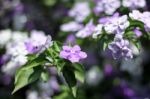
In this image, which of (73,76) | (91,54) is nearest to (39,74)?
(73,76)

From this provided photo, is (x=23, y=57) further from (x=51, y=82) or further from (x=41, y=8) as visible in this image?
(x=41, y=8)

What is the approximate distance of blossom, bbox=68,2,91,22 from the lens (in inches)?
127

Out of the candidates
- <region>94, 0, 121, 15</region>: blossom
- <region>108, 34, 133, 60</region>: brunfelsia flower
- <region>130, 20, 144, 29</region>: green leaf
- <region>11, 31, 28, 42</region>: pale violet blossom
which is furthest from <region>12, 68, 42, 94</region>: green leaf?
<region>11, 31, 28, 42</region>: pale violet blossom

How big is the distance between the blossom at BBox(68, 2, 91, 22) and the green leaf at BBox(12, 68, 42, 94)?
2.94ft

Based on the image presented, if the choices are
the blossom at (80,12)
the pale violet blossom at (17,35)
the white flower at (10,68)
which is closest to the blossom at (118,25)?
the blossom at (80,12)

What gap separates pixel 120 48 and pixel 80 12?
96 centimetres

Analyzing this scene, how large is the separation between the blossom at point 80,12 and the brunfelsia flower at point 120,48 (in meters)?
0.86

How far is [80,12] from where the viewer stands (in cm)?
325

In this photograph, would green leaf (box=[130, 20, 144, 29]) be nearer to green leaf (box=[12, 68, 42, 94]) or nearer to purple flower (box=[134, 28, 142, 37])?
purple flower (box=[134, 28, 142, 37])

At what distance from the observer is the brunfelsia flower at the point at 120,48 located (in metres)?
2.33

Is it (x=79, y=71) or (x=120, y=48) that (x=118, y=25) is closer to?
(x=120, y=48)

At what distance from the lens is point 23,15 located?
12.6ft

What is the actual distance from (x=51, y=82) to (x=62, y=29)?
38 centimetres

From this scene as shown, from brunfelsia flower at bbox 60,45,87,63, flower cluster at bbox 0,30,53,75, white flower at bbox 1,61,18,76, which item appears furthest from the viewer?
white flower at bbox 1,61,18,76
